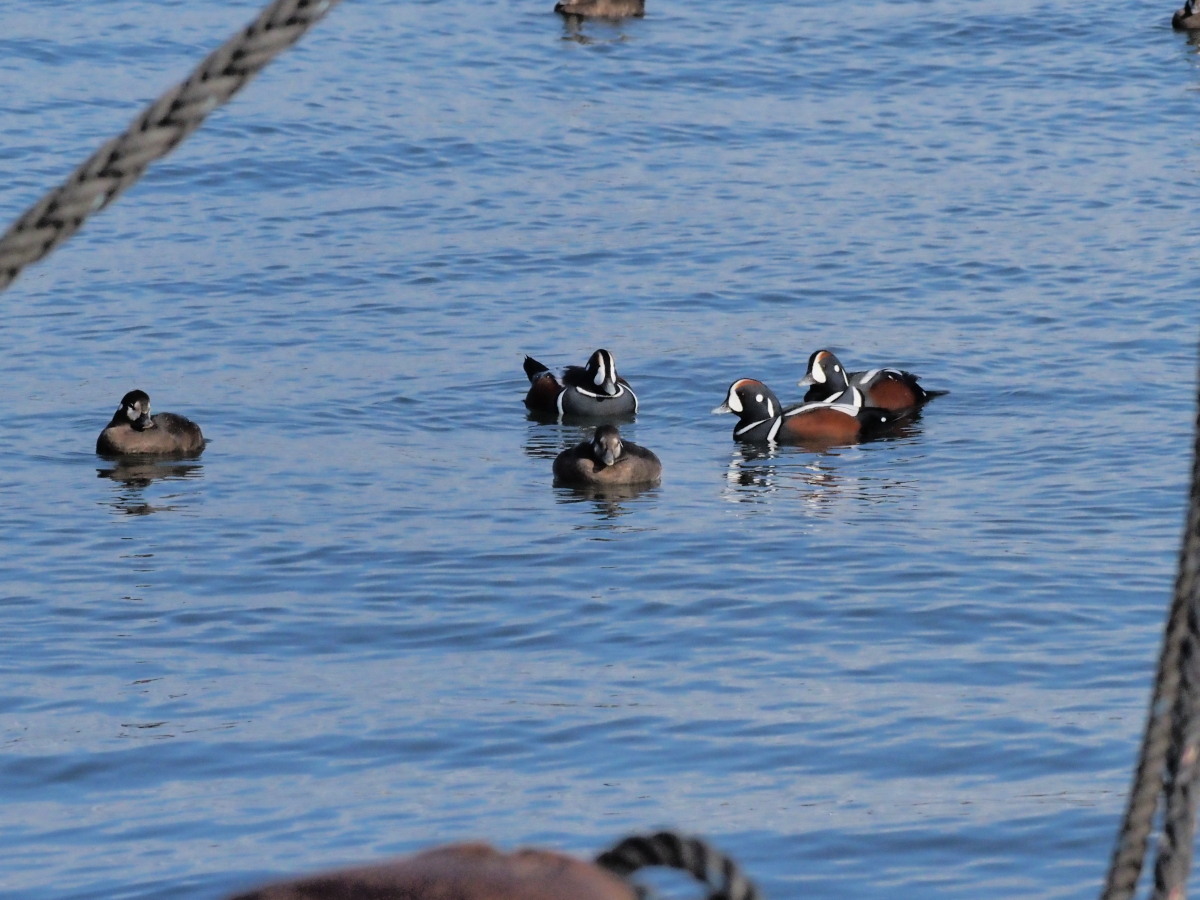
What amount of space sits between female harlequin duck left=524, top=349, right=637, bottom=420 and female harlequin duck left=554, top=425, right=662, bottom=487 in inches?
65.9

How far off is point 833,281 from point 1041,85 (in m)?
13.4

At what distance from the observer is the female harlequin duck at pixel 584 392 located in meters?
18.3

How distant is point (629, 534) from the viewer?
47.9ft

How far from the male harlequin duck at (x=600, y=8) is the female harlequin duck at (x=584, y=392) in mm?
22569

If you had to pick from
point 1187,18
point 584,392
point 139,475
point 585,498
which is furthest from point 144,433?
point 1187,18

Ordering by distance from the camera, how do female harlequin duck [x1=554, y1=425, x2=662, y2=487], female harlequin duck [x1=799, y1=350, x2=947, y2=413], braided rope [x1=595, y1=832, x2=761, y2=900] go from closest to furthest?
1. braided rope [x1=595, y1=832, x2=761, y2=900]
2. female harlequin duck [x1=554, y1=425, x2=662, y2=487]
3. female harlequin duck [x1=799, y1=350, x2=947, y2=413]

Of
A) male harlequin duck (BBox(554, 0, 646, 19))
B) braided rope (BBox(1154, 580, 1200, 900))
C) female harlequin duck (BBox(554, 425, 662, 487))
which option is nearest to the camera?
braided rope (BBox(1154, 580, 1200, 900))

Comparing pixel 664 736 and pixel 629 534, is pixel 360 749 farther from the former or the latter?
pixel 629 534

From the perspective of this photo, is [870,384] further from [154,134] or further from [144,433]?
[154,134]

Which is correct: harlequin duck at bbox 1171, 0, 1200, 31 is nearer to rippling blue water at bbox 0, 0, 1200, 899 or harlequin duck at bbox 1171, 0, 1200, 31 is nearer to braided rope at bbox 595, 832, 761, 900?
rippling blue water at bbox 0, 0, 1200, 899

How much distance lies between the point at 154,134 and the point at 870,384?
623 inches

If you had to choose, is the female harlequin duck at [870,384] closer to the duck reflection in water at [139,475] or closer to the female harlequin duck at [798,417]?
the female harlequin duck at [798,417]

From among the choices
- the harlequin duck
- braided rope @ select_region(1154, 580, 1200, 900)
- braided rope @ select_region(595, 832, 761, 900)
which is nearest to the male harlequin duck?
the harlequin duck

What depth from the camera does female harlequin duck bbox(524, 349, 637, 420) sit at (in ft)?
59.9
